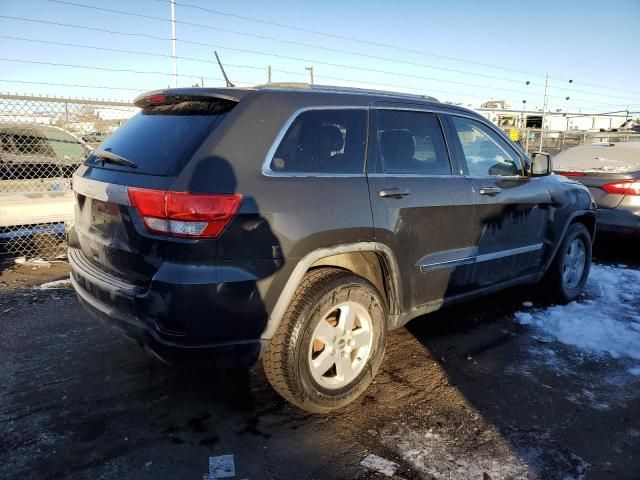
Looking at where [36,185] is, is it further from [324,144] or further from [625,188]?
[625,188]

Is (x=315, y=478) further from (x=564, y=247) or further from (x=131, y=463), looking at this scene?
(x=564, y=247)

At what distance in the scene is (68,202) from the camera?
5969mm

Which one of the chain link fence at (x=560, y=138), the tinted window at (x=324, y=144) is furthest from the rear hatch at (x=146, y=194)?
the chain link fence at (x=560, y=138)

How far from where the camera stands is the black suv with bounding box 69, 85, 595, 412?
8.11 feet

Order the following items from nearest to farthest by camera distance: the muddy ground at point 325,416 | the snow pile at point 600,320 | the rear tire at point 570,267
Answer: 1. the muddy ground at point 325,416
2. the snow pile at point 600,320
3. the rear tire at point 570,267

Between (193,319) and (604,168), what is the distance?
638 cm

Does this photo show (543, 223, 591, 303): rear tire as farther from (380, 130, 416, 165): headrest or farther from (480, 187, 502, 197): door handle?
(380, 130, 416, 165): headrest

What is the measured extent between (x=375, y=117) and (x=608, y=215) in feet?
15.8

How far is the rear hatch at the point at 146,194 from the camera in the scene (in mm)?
2428

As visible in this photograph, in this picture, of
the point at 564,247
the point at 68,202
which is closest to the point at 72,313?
the point at 68,202

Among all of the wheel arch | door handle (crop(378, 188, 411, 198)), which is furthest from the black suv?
the wheel arch

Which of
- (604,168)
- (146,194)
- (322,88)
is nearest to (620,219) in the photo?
(604,168)

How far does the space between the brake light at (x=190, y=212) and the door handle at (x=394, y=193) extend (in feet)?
3.29

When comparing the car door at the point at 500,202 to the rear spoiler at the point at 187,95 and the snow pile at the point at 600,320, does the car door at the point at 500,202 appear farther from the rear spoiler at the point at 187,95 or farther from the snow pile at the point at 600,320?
the rear spoiler at the point at 187,95
